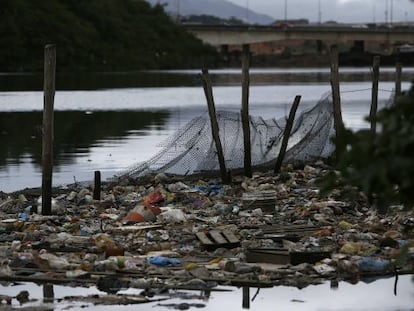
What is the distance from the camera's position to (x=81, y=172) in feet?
76.9

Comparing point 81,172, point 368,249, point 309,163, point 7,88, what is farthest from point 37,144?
point 7,88

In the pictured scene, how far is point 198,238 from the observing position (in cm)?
1338

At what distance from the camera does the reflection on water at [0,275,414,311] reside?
1063 centimetres

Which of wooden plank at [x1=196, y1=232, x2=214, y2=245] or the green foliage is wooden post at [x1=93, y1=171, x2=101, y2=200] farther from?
the green foliage

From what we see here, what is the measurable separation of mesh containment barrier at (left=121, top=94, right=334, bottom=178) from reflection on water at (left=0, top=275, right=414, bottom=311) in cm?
913

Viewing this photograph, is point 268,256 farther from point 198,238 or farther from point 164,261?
point 198,238

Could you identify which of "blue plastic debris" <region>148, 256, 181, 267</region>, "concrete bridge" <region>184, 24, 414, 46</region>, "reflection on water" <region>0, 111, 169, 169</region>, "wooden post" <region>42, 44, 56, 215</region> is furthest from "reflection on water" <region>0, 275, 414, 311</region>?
"concrete bridge" <region>184, 24, 414, 46</region>

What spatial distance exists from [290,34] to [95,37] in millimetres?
19661

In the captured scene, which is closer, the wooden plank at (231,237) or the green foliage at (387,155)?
the green foliage at (387,155)

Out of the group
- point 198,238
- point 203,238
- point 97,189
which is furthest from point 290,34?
point 203,238

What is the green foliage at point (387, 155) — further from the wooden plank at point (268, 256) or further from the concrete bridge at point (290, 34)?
the concrete bridge at point (290, 34)

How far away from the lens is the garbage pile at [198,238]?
11695 millimetres

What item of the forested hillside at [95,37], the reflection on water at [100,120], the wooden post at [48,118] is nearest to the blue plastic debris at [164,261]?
the wooden post at [48,118]

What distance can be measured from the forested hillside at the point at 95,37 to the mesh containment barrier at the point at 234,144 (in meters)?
66.2
